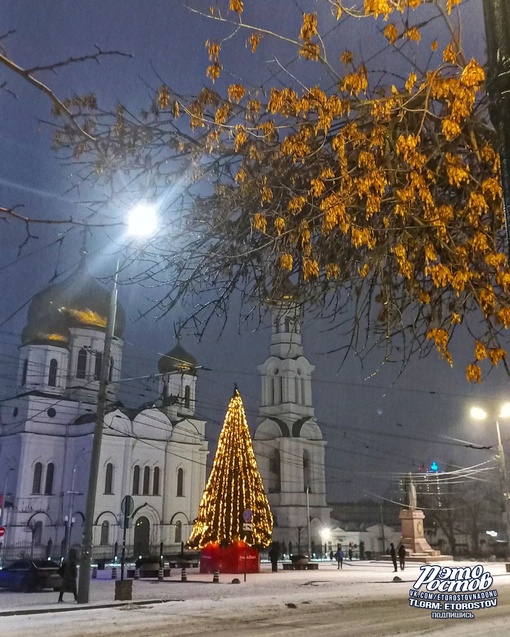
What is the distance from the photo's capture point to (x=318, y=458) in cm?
5897

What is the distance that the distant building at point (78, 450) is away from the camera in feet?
142

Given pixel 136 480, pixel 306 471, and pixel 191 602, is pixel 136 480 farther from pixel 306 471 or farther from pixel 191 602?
pixel 191 602

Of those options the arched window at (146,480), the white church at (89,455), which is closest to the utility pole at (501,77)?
the white church at (89,455)

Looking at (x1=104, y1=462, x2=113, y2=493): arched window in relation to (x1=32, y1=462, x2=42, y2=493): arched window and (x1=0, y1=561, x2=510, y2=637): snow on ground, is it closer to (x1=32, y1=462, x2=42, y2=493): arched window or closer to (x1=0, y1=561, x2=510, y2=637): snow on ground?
(x1=32, y1=462, x2=42, y2=493): arched window

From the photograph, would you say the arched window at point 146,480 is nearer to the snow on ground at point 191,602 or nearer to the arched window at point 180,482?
the arched window at point 180,482

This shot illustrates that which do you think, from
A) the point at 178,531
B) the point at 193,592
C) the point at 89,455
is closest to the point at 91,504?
the point at 193,592

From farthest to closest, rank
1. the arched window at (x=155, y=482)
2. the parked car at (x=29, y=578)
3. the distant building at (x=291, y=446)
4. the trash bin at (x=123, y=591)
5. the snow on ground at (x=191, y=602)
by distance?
the distant building at (x=291, y=446), the arched window at (x=155, y=482), the parked car at (x=29, y=578), the trash bin at (x=123, y=591), the snow on ground at (x=191, y=602)

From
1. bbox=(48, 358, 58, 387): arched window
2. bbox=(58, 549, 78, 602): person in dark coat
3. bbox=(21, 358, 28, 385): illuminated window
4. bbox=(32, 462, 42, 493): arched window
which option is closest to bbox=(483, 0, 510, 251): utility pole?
bbox=(58, 549, 78, 602): person in dark coat

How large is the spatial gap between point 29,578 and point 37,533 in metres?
25.6

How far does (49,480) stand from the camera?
45875 millimetres

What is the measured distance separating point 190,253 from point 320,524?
54.5 meters

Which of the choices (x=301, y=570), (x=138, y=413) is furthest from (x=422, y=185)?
(x=138, y=413)

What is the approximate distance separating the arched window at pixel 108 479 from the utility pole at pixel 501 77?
151ft

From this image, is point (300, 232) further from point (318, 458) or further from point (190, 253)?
point (318, 458)
